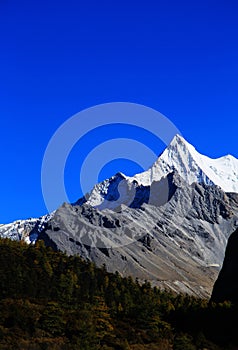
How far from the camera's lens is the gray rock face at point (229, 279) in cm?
14300

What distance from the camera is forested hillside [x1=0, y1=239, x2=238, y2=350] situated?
2879 inches

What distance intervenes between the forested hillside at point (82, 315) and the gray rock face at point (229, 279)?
21527 millimetres

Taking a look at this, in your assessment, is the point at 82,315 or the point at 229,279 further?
the point at 229,279

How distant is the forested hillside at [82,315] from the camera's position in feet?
240

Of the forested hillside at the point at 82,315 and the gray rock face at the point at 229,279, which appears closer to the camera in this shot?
the forested hillside at the point at 82,315

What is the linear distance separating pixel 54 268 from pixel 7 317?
176 feet

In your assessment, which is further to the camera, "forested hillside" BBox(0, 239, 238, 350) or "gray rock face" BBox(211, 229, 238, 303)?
"gray rock face" BBox(211, 229, 238, 303)

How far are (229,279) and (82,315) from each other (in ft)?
271

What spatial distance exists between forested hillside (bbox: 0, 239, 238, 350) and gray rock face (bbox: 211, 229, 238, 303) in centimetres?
2153

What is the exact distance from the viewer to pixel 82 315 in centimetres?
8069

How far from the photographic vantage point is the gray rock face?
143000mm

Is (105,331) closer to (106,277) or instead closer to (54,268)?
(54,268)

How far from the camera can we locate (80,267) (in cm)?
15000

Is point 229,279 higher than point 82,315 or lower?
higher
